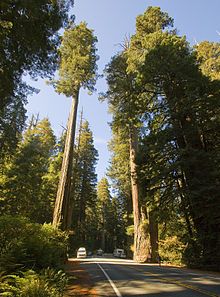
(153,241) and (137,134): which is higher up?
(137,134)

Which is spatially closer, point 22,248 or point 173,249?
point 22,248

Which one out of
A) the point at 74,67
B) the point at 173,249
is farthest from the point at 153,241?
the point at 74,67

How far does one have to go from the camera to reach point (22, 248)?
8.50 m

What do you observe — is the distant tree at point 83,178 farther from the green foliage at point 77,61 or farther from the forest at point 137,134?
the green foliage at point 77,61

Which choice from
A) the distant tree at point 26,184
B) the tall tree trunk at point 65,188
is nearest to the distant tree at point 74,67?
the tall tree trunk at point 65,188

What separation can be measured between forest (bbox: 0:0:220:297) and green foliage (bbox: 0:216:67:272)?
0.03 meters

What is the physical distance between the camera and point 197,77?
18172 millimetres

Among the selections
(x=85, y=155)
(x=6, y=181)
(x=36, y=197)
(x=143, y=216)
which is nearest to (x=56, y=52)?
(x=143, y=216)

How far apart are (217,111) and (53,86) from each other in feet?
36.0

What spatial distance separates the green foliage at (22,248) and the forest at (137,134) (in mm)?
33

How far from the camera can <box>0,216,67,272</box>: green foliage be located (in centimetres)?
749

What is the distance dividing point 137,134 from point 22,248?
63.1ft

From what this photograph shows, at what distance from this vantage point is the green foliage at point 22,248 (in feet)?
24.6

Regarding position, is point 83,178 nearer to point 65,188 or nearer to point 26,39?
point 65,188
